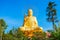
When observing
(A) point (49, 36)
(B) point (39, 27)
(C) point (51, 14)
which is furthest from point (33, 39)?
(C) point (51, 14)

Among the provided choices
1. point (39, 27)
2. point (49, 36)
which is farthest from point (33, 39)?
point (39, 27)

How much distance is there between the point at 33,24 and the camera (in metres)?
30.4

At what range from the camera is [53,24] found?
3002 centimetres

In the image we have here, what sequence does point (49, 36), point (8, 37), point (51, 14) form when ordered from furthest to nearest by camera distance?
1. point (51, 14)
2. point (49, 36)
3. point (8, 37)

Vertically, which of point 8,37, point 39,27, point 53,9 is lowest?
point 8,37

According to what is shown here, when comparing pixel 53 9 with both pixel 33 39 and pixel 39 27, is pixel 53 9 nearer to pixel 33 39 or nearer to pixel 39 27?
pixel 39 27

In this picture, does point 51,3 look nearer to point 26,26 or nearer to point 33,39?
point 26,26

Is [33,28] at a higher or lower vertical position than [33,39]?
higher

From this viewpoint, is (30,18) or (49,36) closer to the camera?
(49,36)

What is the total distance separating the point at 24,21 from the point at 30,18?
28.9 inches

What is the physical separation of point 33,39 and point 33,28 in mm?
4999

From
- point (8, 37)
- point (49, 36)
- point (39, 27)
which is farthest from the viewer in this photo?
point (39, 27)

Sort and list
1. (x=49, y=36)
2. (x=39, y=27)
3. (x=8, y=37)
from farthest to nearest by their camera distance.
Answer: (x=39, y=27) < (x=49, y=36) < (x=8, y=37)

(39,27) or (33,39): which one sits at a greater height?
(39,27)
